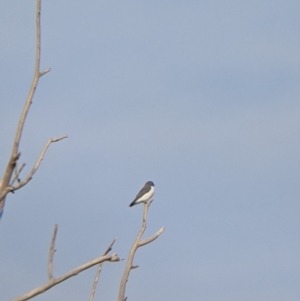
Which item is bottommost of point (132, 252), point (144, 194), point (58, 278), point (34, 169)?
point (58, 278)

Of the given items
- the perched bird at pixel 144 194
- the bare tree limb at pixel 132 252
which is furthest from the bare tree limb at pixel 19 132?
the perched bird at pixel 144 194

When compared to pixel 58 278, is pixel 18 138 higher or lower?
higher

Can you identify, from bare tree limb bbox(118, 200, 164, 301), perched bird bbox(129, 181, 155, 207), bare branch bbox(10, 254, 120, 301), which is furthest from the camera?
perched bird bbox(129, 181, 155, 207)

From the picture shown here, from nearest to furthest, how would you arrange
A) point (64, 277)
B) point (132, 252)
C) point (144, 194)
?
point (64, 277)
point (132, 252)
point (144, 194)

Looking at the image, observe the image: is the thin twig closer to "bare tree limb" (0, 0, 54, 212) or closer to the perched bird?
"bare tree limb" (0, 0, 54, 212)

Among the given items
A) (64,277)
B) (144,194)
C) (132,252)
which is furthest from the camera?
(144,194)

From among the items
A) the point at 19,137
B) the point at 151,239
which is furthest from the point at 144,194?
the point at 19,137

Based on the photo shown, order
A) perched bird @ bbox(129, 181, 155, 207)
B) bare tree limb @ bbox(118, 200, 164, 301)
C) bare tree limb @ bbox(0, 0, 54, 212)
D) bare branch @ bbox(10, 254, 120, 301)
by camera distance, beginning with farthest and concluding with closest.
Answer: perched bird @ bbox(129, 181, 155, 207) < bare tree limb @ bbox(118, 200, 164, 301) < bare tree limb @ bbox(0, 0, 54, 212) < bare branch @ bbox(10, 254, 120, 301)

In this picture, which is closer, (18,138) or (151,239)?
(18,138)

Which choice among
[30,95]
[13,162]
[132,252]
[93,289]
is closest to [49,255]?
[13,162]

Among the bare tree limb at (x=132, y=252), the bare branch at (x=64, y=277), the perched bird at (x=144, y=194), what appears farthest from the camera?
the perched bird at (x=144, y=194)

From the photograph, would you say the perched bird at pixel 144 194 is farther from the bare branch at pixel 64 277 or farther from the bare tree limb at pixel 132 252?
the bare branch at pixel 64 277

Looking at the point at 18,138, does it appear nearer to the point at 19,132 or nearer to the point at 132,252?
the point at 19,132

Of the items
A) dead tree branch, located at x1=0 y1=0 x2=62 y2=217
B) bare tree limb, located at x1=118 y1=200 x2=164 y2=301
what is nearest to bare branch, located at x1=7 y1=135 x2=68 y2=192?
dead tree branch, located at x1=0 y1=0 x2=62 y2=217
